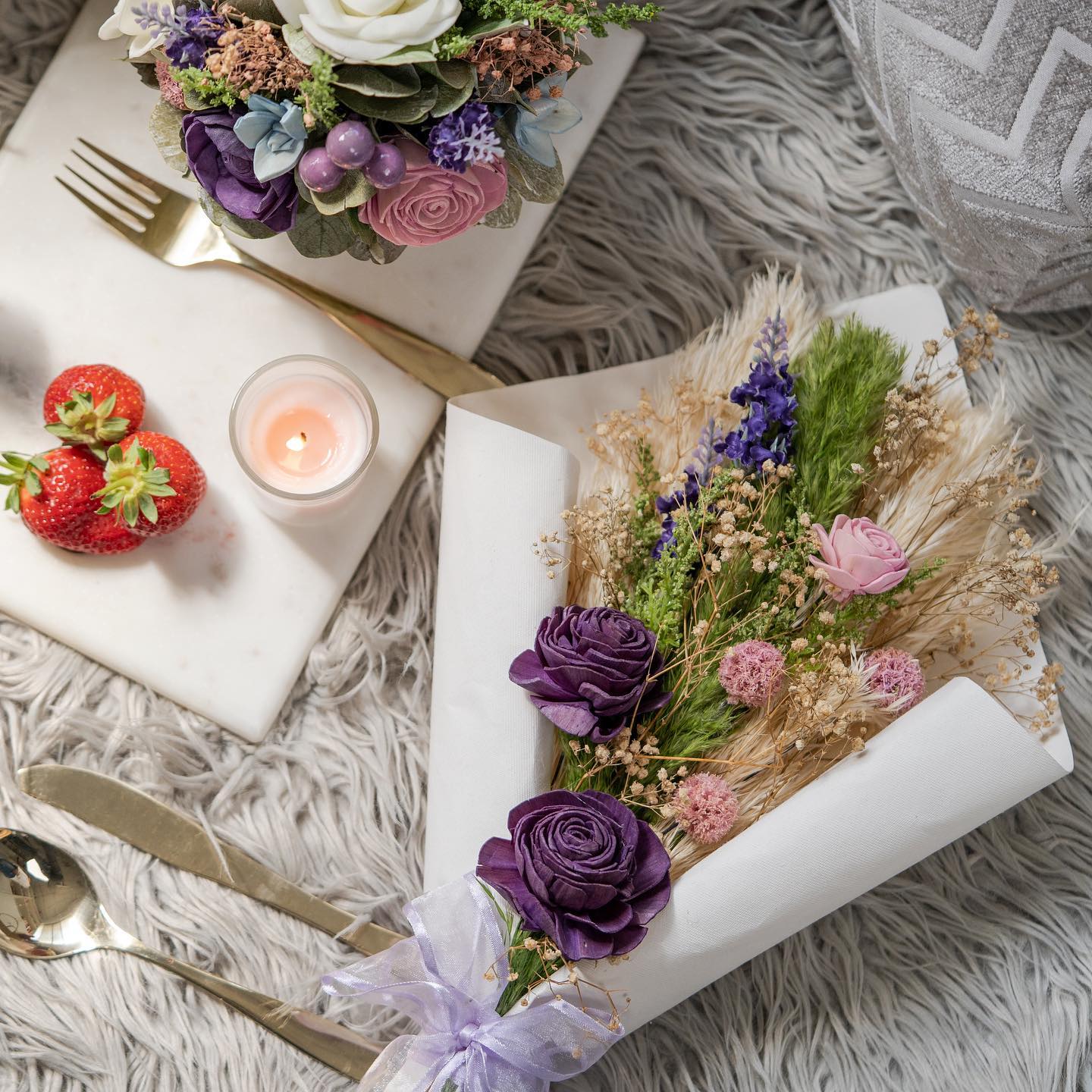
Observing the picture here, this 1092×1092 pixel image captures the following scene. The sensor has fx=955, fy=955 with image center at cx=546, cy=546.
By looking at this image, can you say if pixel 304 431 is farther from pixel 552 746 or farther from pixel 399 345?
pixel 552 746

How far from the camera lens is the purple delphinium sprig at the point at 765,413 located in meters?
0.73

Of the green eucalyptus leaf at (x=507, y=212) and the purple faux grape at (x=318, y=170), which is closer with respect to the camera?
the purple faux grape at (x=318, y=170)

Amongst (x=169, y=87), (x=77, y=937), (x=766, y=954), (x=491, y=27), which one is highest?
(x=491, y=27)

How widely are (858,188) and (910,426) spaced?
0.32 m

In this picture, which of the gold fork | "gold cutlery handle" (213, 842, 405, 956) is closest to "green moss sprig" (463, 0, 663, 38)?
the gold fork

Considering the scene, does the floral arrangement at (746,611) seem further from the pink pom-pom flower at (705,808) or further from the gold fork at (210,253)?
the gold fork at (210,253)

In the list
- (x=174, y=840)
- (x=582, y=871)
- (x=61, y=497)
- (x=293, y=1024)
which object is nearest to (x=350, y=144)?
(x=61, y=497)

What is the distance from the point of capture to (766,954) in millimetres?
871

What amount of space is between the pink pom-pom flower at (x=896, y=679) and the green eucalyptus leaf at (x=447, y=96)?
1.60ft

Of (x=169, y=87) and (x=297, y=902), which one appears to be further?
(x=297, y=902)

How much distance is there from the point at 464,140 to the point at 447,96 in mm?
31

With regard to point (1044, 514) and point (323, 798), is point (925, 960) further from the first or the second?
point (323, 798)

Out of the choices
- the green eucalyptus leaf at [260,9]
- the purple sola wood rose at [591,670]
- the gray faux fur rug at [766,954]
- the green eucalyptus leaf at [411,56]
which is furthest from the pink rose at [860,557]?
the green eucalyptus leaf at [260,9]

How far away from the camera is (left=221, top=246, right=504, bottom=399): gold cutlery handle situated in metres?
0.87
